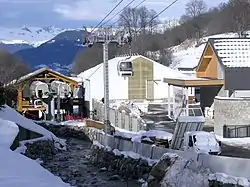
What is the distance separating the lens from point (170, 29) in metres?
154

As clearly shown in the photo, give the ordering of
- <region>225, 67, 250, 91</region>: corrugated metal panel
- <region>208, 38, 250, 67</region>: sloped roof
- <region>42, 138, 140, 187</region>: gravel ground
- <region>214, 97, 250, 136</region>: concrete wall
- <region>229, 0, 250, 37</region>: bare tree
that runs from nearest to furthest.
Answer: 1. <region>42, 138, 140, 187</region>: gravel ground
2. <region>214, 97, 250, 136</region>: concrete wall
3. <region>225, 67, 250, 91</region>: corrugated metal panel
4. <region>208, 38, 250, 67</region>: sloped roof
5. <region>229, 0, 250, 37</region>: bare tree

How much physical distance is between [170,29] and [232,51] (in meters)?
116

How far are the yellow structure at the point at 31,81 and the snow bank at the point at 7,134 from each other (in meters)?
29.5

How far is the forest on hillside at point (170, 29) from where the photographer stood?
113 meters

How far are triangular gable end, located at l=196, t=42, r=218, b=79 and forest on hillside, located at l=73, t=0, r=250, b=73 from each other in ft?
178

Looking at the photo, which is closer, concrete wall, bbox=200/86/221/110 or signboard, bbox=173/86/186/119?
signboard, bbox=173/86/186/119

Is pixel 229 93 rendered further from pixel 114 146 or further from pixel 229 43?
pixel 114 146

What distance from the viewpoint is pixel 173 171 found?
→ 1542 cm

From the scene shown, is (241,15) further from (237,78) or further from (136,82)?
(237,78)

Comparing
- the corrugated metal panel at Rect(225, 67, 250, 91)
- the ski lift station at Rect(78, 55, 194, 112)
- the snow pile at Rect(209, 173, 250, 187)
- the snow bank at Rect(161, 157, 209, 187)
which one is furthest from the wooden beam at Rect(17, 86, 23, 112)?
the snow pile at Rect(209, 173, 250, 187)

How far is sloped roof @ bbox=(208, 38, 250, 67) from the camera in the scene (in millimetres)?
38500

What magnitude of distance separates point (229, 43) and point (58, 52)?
127 meters

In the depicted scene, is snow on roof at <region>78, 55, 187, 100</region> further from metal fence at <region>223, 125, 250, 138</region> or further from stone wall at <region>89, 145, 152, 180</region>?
stone wall at <region>89, 145, 152, 180</region>

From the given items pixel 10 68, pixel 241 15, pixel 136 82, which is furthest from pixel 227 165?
pixel 241 15
